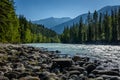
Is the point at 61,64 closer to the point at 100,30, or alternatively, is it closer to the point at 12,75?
the point at 12,75

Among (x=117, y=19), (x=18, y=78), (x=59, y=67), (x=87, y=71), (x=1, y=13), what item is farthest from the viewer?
(x=117, y=19)

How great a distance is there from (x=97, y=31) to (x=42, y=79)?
115363 mm

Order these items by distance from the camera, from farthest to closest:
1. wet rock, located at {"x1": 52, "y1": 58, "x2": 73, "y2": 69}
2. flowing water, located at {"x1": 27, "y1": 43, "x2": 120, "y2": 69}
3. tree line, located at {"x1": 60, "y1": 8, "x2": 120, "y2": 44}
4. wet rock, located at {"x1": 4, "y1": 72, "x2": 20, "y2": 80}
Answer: tree line, located at {"x1": 60, "y1": 8, "x2": 120, "y2": 44} → flowing water, located at {"x1": 27, "y1": 43, "x2": 120, "y2": 69} → wet rock, located at {"x1": 52, "y1": 58, "x2": 73, "y2": 69} → wet rock, located at {"x1": 4, "y1": 72, "x2": 20, "y2": 80}

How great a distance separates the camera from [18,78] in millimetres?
15953

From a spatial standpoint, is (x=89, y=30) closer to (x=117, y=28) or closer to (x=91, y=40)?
(x=91, y=40)

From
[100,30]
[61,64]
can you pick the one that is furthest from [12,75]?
[100,30]

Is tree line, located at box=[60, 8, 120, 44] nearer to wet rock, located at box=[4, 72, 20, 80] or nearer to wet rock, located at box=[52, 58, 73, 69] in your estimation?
wet rock, located at box=[52, 58, 73, 69]

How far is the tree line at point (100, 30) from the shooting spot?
369 feet

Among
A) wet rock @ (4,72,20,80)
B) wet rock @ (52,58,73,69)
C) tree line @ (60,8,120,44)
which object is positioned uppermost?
tree line @ (60,8,120,44)

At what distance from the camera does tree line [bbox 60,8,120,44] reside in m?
112

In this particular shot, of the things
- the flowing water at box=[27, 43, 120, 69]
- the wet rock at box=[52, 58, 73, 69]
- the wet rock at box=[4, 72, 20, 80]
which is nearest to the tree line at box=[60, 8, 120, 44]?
the flowing water at box=[27, 43, 120, 69]

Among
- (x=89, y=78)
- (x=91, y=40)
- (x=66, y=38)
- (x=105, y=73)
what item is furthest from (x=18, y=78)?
(x=66, y=38)

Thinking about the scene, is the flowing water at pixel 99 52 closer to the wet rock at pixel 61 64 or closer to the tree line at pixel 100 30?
the wet rock at pixel 61 64

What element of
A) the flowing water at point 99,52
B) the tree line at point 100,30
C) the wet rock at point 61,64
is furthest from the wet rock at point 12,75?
the tree line at point 100,30
